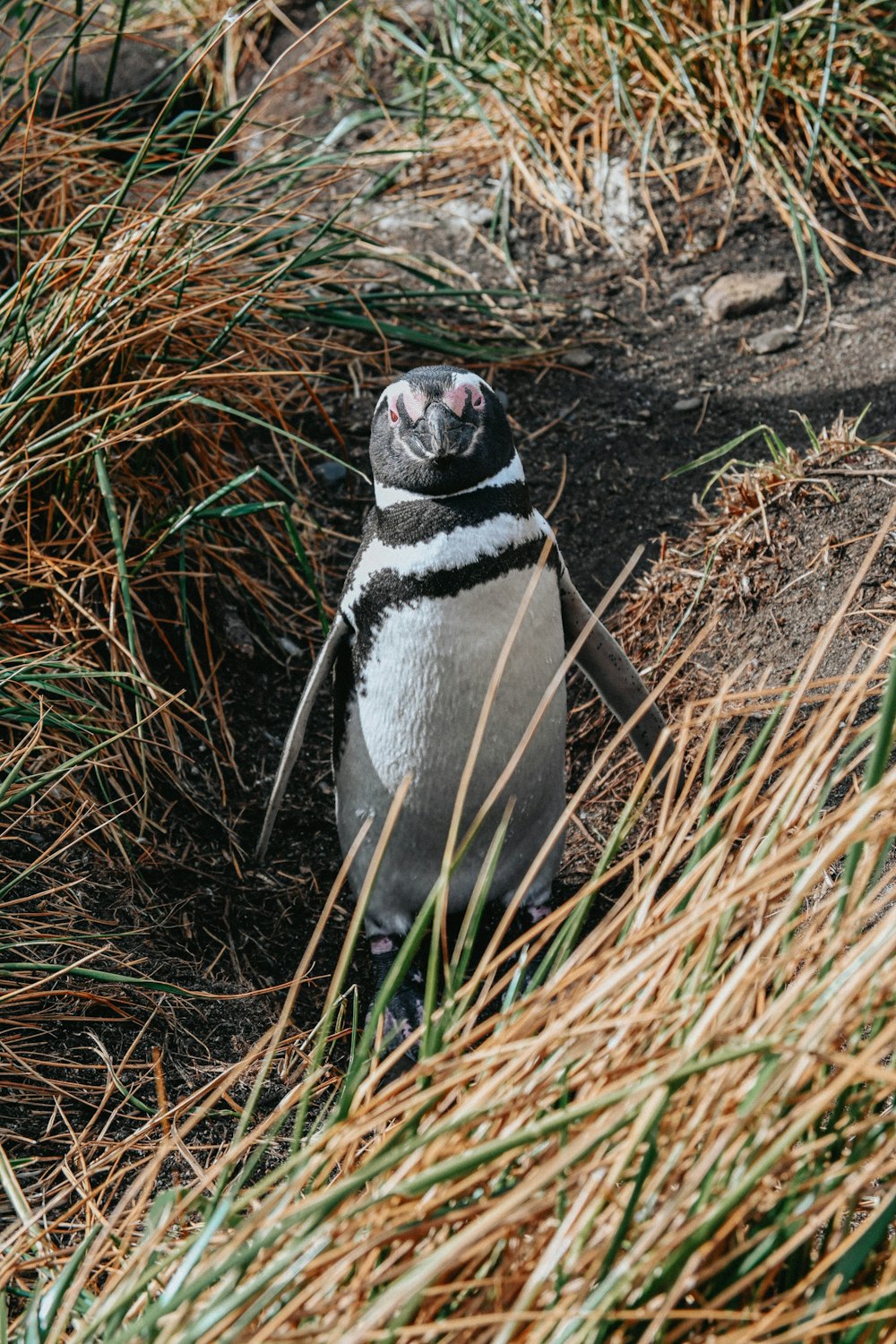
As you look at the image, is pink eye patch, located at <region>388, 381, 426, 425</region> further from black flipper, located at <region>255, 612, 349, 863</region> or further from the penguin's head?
black flipper, located at <region>255, 612, 349, 863</region>

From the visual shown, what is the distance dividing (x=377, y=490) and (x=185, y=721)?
726 millimetres

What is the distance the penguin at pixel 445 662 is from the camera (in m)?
2.41

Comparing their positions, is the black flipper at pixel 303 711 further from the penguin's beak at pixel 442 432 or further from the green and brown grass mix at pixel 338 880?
the penguin's beak at pixel 442 432

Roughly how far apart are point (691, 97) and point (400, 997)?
9.17 feet

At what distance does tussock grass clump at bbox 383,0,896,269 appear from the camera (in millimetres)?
3873

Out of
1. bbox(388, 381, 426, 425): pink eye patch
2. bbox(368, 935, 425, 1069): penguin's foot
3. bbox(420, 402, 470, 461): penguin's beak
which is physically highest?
bbox(388, 381, 426, 425): pink eye patch

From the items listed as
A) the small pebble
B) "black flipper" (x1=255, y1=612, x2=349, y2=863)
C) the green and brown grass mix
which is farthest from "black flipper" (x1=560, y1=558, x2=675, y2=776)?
the small pebble

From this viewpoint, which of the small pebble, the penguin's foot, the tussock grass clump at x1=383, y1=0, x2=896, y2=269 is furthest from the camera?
the tussock grass clump at x1=383, y1=0, x2=896, y2=269

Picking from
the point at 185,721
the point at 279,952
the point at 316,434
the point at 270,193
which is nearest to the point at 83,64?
the point at 270,193

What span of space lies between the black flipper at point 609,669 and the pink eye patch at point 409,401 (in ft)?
1.50

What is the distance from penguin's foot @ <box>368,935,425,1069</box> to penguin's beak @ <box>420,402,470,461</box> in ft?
3.23

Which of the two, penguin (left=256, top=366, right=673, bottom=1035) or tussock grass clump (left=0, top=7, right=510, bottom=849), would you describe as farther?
tussock grass clump (left=0, top=7, right=510, bottom=849)

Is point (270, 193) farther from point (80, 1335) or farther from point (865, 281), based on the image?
Result: point (80, 1335)

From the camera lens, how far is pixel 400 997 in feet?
8.63
